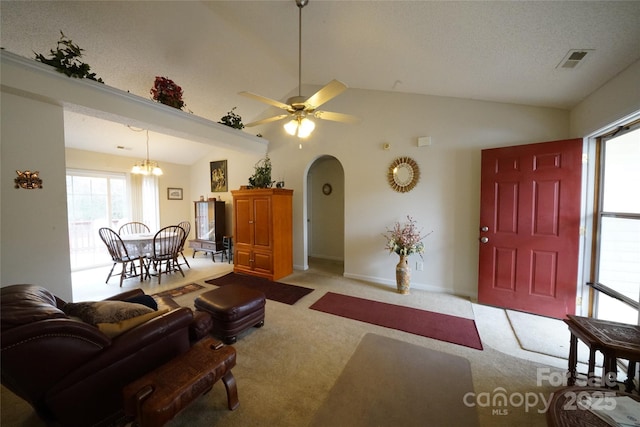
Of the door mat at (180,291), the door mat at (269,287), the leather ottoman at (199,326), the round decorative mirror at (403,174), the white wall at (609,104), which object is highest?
the white wall at (609,104)

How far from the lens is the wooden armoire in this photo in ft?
13.3

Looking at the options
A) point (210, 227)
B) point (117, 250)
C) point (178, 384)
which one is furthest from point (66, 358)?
point (210, 227)

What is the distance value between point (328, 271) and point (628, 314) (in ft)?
12.3

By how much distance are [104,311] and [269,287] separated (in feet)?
7.93

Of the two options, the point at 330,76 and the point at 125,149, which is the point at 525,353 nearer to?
the point at 330,76

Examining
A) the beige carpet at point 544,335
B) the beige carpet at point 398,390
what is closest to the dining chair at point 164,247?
the beige carpet at point 398,390

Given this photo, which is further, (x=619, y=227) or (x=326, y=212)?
(x=326, y=212)

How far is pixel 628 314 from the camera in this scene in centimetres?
219

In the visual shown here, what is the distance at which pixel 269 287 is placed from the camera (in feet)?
12.2

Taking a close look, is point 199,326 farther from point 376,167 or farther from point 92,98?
point 376,167

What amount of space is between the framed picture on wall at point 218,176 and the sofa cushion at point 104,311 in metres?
4.57

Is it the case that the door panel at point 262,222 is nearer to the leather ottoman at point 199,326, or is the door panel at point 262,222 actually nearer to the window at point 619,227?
the leather ottoman at point 199,326

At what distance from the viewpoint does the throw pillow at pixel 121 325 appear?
134 cm

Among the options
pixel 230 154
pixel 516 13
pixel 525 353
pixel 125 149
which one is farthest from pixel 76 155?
pixel 525 353
